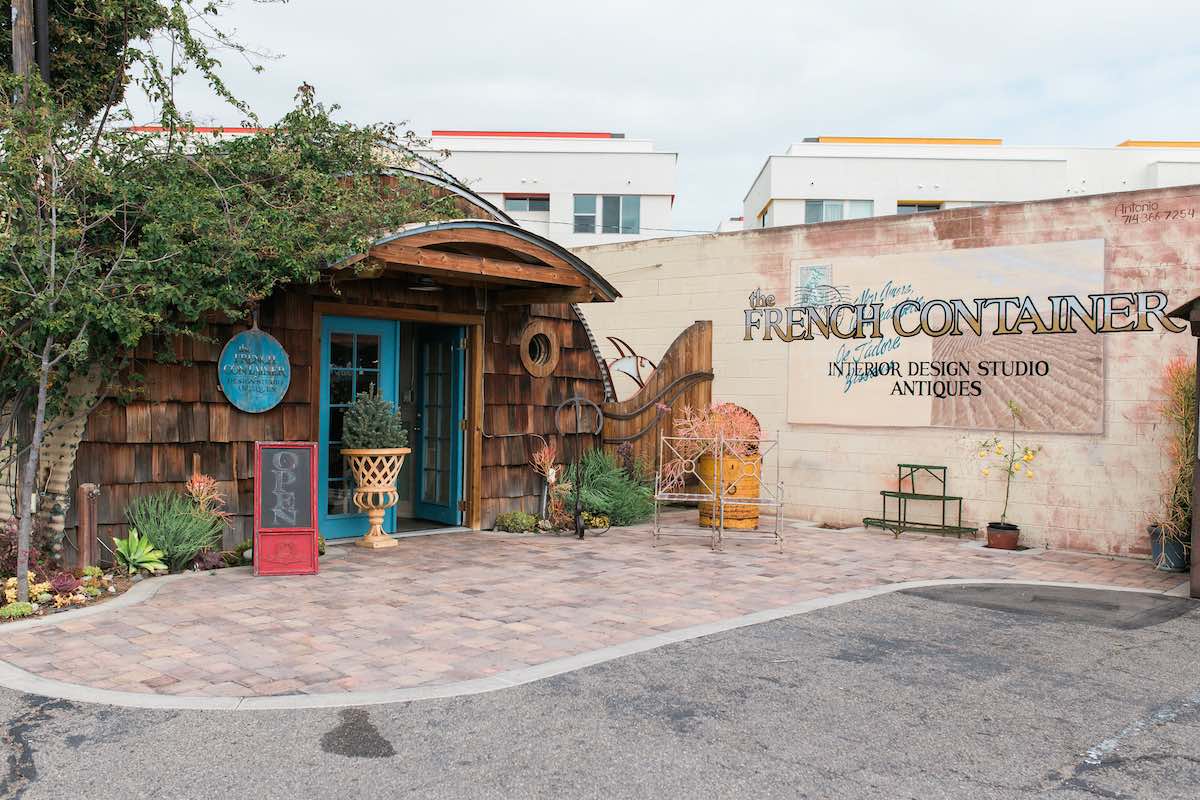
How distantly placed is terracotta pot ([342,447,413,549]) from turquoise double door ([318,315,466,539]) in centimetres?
44

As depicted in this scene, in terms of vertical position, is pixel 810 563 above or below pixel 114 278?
below

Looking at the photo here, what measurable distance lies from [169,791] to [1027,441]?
8.62 meters

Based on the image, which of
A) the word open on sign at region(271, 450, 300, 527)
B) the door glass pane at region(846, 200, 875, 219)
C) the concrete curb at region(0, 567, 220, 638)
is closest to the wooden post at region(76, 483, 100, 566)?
the concrete curb at region(0, 567, 220, 638)

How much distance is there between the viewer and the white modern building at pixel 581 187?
103ft

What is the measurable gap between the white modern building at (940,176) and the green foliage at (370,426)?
73.6 ft

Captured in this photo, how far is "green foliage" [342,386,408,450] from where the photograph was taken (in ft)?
27.8

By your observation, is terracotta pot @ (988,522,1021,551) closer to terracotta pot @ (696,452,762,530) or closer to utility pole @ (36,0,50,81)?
terracotta pot @ (696,452,762,530)

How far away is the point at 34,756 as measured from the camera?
3.76 metres

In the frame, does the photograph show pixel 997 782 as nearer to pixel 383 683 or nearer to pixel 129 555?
pixel 383 683

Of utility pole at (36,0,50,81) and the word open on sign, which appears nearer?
utility pole at (36,0,50,81)

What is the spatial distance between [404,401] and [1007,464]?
657 cm

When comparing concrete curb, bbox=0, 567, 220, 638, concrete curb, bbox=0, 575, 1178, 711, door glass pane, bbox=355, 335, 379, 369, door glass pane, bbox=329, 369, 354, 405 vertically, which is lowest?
concrete curb, bbox=0, 575, 1178, 711

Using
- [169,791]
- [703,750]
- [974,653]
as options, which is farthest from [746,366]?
[169,791]

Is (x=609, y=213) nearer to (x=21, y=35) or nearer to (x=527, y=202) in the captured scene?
(x=527, y=202)
